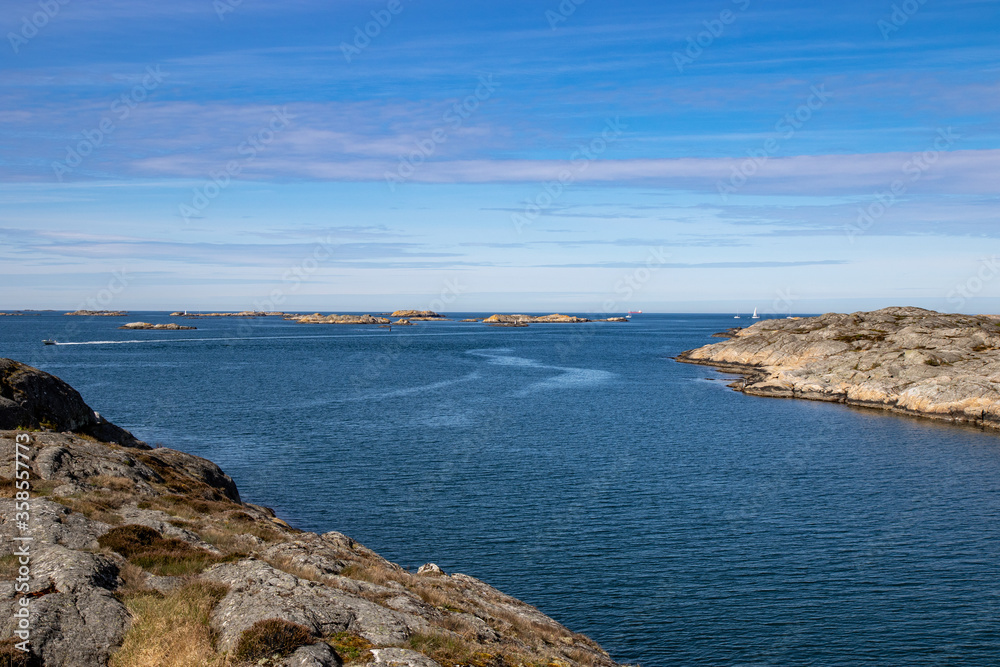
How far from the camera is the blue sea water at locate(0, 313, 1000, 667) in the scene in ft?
93.6

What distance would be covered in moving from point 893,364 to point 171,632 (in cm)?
10108

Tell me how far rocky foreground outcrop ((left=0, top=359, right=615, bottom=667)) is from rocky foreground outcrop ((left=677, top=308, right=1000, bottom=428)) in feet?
245

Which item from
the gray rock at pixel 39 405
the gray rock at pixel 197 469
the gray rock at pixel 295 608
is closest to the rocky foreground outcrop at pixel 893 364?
the gray rock at pixel 197 469

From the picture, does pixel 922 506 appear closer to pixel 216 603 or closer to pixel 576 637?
pixel 576 637

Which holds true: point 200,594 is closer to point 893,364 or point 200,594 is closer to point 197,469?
point 197,469

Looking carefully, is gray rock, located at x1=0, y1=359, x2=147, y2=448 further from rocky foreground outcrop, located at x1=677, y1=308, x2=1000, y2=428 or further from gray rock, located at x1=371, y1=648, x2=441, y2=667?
rocky foreground outcrop, located at x1=677, y1=308, x2=1000, y2=428

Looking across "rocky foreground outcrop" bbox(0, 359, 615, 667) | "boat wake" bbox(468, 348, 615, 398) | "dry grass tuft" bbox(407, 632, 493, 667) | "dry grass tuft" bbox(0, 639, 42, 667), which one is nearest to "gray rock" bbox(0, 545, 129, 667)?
"rocky foreground outcrop" bbox(0, 359, 615, 667)

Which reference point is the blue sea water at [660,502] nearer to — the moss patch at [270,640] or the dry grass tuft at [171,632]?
the moss patch at [270,640]

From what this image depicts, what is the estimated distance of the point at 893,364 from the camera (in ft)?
314

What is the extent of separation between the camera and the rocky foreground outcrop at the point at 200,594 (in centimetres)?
1488

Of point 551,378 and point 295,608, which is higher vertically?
point 295,608

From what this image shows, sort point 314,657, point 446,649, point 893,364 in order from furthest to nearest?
point 893,364 < point 446,649 < point 314,657

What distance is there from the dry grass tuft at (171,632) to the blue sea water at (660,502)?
15.7m

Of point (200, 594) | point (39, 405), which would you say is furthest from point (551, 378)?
point (200, 594)
